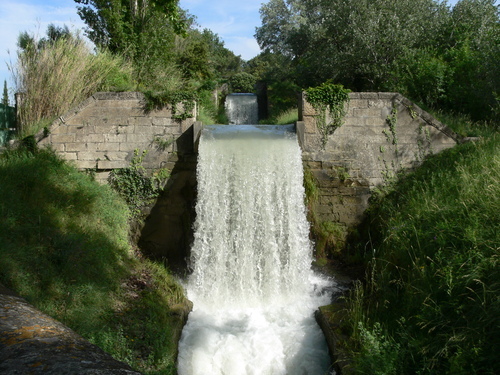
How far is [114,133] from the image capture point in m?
8.98

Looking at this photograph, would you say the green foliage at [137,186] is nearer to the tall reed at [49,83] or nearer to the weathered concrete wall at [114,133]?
the weathered concrete wall at [114,133]

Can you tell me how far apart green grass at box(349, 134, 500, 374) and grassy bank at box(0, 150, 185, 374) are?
2.59m

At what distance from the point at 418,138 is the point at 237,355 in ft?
19.1

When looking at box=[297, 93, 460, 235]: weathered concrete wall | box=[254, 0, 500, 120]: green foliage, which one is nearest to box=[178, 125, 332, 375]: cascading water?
box=[297, 93, 460, 235]: weathered concrete wall

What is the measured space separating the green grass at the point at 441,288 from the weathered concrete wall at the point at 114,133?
4785 mm

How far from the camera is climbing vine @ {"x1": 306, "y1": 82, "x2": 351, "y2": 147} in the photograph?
346 inches

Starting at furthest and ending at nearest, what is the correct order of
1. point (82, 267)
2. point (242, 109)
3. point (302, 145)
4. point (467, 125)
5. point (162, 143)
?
point (242, 109) → point (467, 125) → point (162, 143) → point (302, 145) → point (82, 267)

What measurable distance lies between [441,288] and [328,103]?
205 inches

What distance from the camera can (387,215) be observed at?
786cm

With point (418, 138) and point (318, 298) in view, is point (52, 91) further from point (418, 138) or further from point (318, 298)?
point (418, 138)

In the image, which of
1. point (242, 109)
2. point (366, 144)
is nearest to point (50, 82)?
point (366, 144)

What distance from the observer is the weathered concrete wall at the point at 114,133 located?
8930 mm

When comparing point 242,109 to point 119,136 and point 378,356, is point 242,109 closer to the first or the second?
point 119,136

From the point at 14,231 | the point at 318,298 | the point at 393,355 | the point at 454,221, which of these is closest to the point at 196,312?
the point at 318,298
